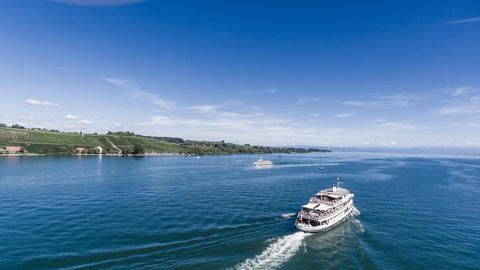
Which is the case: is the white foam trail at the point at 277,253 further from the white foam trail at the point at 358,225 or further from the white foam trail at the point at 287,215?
the white foam trail at the point at 358,225

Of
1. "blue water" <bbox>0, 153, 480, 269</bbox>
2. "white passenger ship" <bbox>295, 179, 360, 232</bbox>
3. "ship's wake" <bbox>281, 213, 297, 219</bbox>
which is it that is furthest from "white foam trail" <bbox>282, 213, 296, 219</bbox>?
"white passenger ship" <bbox>295, 179, 360, 232</bbox>

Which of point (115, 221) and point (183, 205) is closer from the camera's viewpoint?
point (115, 221)

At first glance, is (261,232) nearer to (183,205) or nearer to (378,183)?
(183,205)

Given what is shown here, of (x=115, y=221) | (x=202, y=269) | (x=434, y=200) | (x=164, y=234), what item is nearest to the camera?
(x=202, y=269)

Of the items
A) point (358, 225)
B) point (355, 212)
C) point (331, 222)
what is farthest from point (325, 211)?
point (355, 212)

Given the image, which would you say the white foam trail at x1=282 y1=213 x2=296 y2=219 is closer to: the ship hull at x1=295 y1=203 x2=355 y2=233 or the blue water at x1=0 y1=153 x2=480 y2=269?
the blue water at x1=0 y1=153 x2=480 y2=269

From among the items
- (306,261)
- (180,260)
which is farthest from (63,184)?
(306,261)

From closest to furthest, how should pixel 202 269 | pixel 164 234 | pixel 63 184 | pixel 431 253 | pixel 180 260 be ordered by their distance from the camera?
pixel 202 269 → pixel 180 260 → pixel 431 253 → pixel 164 234 → pixel 63 184
